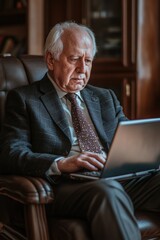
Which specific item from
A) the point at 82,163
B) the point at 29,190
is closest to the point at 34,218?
the point at 29,190

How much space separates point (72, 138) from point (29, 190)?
460 mm

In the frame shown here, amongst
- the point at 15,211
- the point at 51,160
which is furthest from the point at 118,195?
the point at 15,211

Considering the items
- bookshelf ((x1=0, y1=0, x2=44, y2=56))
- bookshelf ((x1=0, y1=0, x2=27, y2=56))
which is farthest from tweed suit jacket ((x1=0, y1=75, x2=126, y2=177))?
bookshelf ((x1=0, y1=0, x2=27, y2=56))

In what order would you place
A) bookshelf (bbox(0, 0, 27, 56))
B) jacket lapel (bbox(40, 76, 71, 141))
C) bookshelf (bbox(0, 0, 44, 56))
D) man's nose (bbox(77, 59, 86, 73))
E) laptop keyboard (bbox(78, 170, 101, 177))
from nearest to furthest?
laptop keyboard (bbox(78, 170, 101, 177)) → jacket lapel (bbox(40, 76, 71, 141)) → man's nose (bbox(77, 59, 86, 73)) → bookshelf (bbox(0, 0, 44, 56)) → bookshelf (bbox(0, 0, 27, 56))

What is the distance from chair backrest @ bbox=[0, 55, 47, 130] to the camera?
2.34 meters

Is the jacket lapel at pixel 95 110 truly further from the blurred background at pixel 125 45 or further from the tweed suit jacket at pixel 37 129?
the blurred background at pixel 125 45

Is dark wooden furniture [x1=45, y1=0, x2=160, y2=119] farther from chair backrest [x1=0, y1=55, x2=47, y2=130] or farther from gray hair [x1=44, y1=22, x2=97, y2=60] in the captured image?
gray hair [x1=44, y1=22, x2=97, y2=60]

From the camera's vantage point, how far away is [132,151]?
6.10ft

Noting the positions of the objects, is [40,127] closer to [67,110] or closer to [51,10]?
Answer: [67,110]

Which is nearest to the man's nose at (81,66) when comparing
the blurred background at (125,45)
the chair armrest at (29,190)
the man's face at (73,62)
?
the man's face at (73,62)

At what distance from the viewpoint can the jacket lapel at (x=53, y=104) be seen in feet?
7.07

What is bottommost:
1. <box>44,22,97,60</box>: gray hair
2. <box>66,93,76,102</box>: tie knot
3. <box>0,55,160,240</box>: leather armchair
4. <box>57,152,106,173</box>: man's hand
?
<box>0,55,160,240</box>: leather armchair

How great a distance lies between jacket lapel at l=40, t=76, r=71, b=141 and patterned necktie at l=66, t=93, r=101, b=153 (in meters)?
0.06

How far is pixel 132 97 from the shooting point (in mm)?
3459
